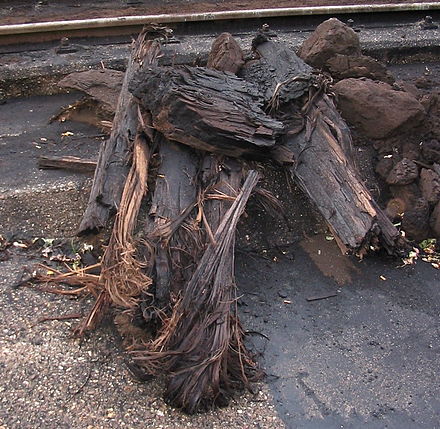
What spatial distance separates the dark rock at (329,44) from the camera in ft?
20.3

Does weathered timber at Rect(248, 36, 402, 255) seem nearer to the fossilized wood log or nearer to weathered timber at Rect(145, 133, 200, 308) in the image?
weathered timber at Rect(145, 133, 200, 308)

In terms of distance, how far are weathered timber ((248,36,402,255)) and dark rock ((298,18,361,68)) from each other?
2.00ft

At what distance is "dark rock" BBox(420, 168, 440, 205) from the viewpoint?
5035 mm

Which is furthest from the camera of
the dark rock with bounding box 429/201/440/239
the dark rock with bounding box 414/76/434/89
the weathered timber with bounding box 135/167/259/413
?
the dark rock with bounding box 414/76/434/89

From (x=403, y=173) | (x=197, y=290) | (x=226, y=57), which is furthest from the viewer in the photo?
(x=226, y=57)

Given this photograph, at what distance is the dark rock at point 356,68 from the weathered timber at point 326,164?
23.6 inches

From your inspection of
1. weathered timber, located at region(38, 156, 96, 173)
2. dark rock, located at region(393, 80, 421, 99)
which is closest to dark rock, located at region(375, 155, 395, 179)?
dark rock, located at region(393, 80, 421, 99)

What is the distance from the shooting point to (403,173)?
5164 millimetres

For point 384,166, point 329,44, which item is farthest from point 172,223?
point 329,44

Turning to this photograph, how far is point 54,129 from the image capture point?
6039mm

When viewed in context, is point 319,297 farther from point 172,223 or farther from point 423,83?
point 423,83

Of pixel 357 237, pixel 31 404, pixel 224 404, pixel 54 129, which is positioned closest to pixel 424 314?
pixel 357 237

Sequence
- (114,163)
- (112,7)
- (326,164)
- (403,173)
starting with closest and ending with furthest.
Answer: (114,163) → (326,164) → (403,173) → (112,7)

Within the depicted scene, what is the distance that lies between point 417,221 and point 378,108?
1053 mm
